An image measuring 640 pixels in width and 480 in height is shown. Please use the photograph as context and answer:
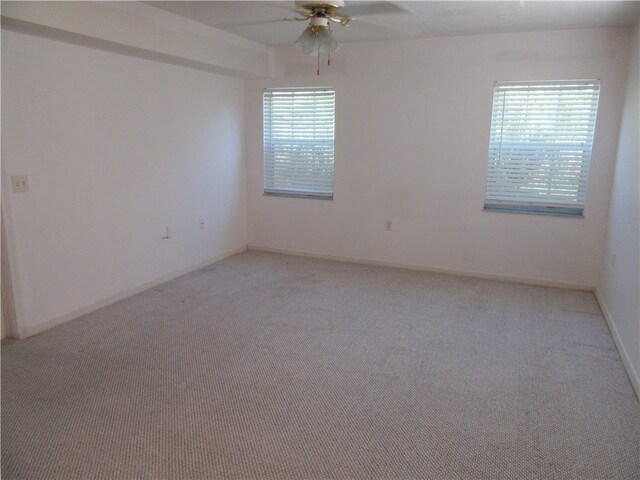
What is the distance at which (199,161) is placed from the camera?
4.80 meters

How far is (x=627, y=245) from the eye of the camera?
322 centimetres

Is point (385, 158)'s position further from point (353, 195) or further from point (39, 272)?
point (39, 272)

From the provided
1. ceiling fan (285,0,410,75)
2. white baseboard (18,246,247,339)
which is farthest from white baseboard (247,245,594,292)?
ceiling fan (285,0,410,75)

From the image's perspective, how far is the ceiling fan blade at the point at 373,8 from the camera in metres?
3.31

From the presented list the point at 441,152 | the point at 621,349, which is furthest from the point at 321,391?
the point at 441,152

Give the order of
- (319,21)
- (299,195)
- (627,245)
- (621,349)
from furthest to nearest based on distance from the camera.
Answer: (299,195)
(627,245)
(621,349)
(319,21)

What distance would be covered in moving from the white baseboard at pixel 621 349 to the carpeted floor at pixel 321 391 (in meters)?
0.06

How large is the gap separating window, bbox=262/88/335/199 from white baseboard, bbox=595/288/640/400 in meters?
2.90

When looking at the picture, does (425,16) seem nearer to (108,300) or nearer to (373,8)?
(373,8)

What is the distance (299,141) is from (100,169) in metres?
2.34

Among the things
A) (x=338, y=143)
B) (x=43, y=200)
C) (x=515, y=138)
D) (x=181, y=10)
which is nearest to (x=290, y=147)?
(x=338, y=143)

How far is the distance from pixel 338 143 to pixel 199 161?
1532 mm

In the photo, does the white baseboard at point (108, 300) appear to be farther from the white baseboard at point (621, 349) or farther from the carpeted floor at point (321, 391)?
the white baseboard at point (621, 349)

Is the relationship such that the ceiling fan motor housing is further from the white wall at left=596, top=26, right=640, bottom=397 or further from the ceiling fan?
the white wall at left=596, top=26, right=640, bottom=397
